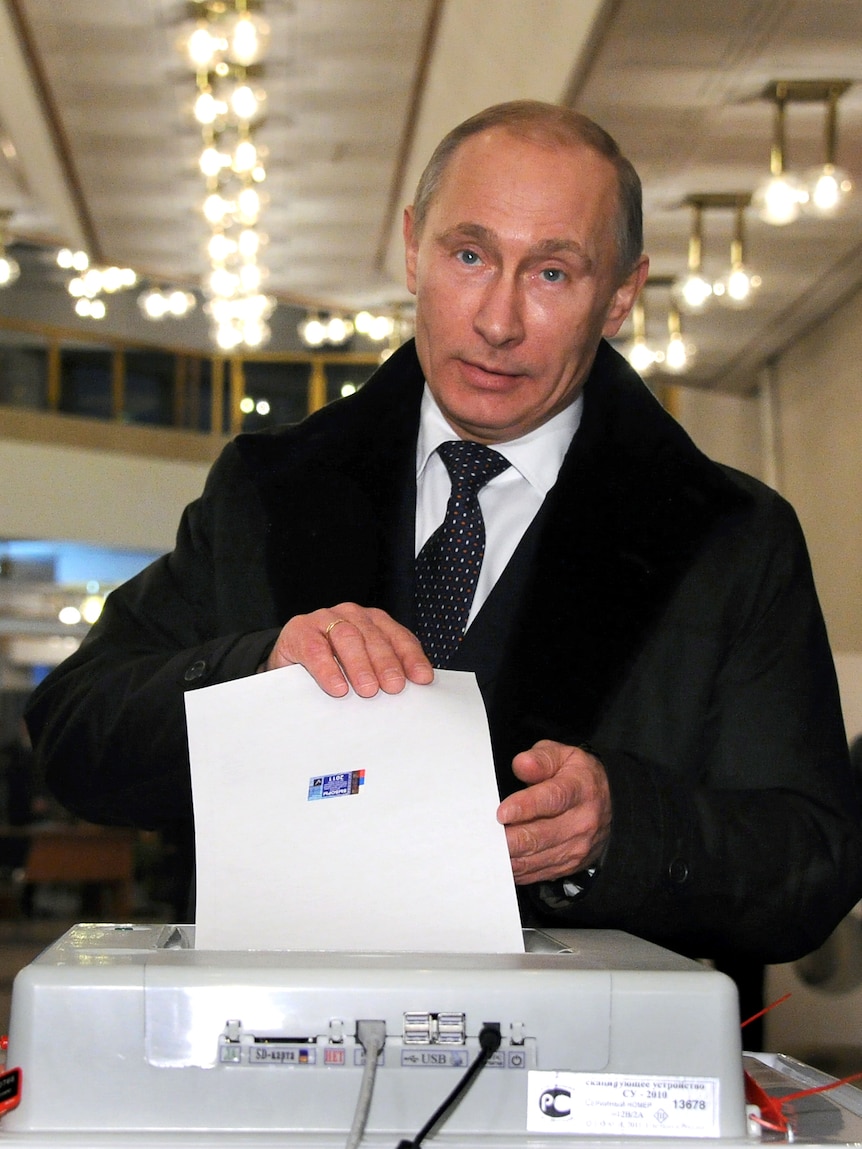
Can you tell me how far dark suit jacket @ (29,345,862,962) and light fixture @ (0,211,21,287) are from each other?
24.9 ft

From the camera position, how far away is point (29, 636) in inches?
392

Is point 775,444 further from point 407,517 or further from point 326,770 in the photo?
point 326,770

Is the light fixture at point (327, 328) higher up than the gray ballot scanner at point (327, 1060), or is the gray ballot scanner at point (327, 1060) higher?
the light fixture at point (327, 328)

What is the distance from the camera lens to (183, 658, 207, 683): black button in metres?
1.15

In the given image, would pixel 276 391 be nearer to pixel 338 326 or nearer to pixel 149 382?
pixel 338 326

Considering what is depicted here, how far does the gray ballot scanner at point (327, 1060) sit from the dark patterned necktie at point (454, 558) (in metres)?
0.60

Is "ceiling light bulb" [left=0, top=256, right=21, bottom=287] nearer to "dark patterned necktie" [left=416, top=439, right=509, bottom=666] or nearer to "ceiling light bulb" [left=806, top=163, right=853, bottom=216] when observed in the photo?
"ceiling light bulb" [left=806, top=163, right=853, bottom=216]

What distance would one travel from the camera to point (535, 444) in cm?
145

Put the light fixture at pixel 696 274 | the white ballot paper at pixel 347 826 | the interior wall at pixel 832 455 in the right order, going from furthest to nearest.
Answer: the interior wall at pixel 832 455 < the light fixture at pixel 696 274 < the white ballot paper at pixel 347 826

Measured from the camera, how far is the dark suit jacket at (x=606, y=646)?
3.76 feet

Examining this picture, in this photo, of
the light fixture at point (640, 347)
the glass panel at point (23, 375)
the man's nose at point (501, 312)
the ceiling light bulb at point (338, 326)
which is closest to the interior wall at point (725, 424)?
the light fixture at point (640, 347)

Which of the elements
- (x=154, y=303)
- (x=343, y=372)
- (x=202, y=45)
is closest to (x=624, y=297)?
(x=202, y=45)

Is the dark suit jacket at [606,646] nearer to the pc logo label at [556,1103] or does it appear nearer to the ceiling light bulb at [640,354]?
the pc logo label at [556,1103]

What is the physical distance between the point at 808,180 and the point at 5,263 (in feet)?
19.3
